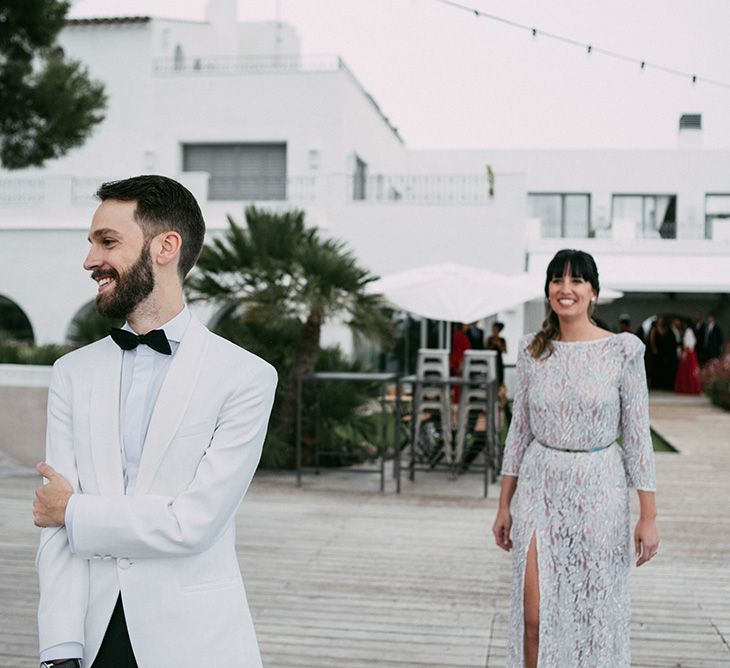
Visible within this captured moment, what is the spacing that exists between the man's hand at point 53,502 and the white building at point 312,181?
15.6m

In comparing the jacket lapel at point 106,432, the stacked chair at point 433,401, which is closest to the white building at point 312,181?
the stacked chair at point 433,401

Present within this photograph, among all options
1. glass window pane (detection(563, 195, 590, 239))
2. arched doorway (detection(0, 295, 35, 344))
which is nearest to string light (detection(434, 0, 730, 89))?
arched doorway (detection(0, 295, 35, 344))

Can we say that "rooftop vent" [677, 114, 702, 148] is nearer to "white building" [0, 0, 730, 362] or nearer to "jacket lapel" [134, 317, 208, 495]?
"white building" [0, 0, 730, 362]

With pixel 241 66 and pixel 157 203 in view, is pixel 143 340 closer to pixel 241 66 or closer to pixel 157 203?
pixel 157 203

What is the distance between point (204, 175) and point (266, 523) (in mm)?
12489

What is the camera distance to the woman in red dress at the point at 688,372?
2404 centimetres

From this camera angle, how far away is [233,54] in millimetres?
27344

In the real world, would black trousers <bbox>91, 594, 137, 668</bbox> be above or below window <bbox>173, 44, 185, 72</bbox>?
below

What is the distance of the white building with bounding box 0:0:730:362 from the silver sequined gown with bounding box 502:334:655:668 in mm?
14517

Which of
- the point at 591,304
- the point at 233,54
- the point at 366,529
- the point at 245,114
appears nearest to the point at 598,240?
the point at 245,114

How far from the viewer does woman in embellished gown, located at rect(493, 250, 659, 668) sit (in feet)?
11.0

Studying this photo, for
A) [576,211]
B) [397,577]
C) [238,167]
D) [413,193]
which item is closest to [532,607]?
[397,577]

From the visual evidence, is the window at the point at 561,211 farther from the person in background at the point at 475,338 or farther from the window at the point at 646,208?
the person in background at the point at 475,338

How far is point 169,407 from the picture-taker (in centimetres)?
196
